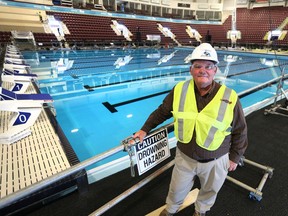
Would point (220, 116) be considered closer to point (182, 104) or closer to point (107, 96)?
point (182, 104)

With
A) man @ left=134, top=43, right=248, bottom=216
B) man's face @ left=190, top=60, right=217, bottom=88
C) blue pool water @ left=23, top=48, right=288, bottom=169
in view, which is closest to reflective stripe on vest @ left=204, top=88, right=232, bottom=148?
man @ left=134, top=43, right=248, bottom=216

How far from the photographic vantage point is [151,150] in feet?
4.73

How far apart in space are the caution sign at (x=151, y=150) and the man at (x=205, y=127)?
3.5 inches

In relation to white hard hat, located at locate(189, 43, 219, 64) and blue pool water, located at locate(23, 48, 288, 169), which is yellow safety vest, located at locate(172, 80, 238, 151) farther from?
blue pool water, located at locate(23, 48, 288, 169)

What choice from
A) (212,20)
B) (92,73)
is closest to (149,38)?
(92,73)

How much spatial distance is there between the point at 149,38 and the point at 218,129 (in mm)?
17773

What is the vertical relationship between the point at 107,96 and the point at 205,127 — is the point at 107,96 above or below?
below

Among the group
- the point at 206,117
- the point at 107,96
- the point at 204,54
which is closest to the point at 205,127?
the point at 206,117

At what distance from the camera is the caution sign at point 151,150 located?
1.36 meters

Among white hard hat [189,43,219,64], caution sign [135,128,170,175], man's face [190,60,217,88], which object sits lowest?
caution sign [135,128,170,175]

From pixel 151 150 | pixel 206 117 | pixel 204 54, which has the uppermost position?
pixel 204 54

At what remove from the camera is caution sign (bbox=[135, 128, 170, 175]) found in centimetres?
136

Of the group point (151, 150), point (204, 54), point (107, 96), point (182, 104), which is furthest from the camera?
point (107, 96)

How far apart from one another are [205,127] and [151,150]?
471 millimetres
